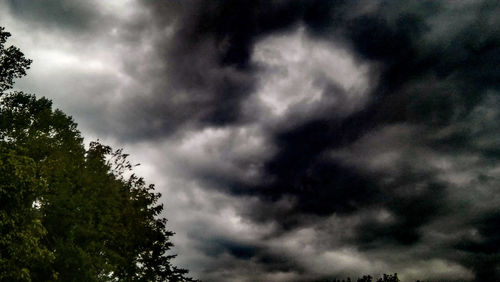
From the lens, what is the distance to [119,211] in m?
32.7

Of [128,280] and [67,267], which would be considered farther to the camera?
[128,280]

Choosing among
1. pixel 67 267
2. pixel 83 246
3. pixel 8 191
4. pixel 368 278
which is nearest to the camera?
pixel 8 191

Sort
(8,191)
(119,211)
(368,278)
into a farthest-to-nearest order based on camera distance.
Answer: (368,278)
(119,211)
(8,191)

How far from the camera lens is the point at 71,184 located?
28891 millimetres

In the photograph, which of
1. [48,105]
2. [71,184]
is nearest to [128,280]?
[71,184]

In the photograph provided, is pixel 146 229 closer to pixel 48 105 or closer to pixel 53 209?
pixel 53 209

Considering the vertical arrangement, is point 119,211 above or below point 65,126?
below

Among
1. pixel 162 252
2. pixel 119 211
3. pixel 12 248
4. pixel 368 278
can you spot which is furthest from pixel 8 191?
pixel 368 278

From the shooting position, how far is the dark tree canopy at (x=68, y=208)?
780 inches

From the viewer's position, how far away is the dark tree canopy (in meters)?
19.8

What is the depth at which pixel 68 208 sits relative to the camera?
28500mm

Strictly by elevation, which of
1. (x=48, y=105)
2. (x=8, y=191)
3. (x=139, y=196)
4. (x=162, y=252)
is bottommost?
(x=8, y=191)

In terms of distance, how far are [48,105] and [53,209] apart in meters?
10.7

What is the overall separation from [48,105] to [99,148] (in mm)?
5788
